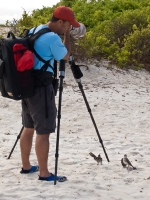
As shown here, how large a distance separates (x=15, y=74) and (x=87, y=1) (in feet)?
45.5

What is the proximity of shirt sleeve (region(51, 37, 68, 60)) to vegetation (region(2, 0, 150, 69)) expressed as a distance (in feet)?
24.4

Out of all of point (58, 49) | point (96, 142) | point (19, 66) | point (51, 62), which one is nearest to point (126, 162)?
point (96, 142)

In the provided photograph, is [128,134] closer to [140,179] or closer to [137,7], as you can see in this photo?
[140,179]

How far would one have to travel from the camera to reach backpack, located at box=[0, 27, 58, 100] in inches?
158

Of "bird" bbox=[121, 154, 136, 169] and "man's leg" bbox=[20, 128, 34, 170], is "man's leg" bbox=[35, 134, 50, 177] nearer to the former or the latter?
"man's leg" bbox=[20, 128, 34, 170]

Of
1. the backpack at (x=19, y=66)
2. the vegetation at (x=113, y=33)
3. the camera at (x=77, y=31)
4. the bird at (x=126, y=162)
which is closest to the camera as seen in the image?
the backpack at (x=19, y=66)

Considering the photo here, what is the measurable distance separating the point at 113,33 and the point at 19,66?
382 inches

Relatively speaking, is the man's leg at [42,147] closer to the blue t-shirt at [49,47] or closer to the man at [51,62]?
the man at [51,62]

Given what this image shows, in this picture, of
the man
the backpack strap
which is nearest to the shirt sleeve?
the man

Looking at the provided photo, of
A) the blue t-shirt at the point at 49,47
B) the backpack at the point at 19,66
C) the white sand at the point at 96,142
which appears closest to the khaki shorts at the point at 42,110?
the backpack at the point at 19,66

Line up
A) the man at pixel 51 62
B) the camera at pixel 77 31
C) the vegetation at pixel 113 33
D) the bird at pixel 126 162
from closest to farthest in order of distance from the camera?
the man at pixel 51 62, the camera at pixel 77 31, the bird at pixel 126 162, the vegetation at pixel 113 33

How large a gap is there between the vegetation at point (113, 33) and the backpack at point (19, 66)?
7441mm

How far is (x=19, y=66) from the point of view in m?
4.01

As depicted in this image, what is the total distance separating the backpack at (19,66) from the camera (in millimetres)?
4023
